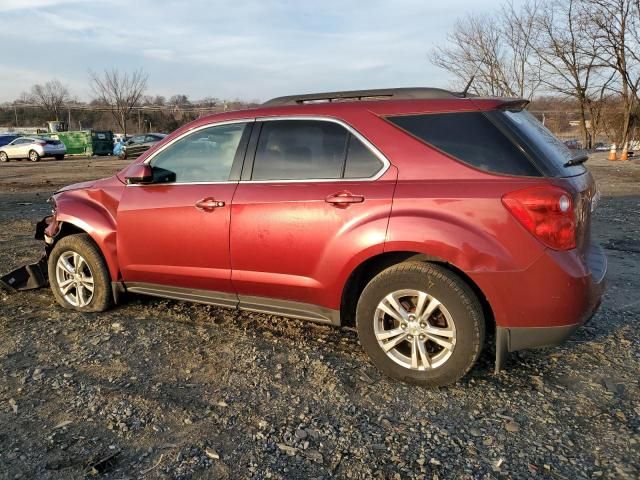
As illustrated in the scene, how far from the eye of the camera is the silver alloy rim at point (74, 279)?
4.58m

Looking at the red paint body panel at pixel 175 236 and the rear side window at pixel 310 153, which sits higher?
the rear side window at pixel 310 153

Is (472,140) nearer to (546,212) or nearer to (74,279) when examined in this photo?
(546,212)

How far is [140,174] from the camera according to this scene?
13.6 ft

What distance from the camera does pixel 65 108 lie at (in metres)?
80.6

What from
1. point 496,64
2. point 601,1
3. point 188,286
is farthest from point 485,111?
point 601,1

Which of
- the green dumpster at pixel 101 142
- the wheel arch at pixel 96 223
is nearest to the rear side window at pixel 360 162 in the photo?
the wheel arch at pixel 96 223

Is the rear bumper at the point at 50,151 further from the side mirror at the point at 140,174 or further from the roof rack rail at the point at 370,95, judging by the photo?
the roof rack rail at the point at 370,95

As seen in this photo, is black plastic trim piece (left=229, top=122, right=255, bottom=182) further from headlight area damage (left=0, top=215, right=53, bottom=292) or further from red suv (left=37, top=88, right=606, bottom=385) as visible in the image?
headlight area damage (left=0, top=215, right=53, bottom=292)

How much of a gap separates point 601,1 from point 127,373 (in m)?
33.4

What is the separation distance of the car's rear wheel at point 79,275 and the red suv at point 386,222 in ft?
1.34

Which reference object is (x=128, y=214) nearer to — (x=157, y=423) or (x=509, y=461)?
(x=157, y=423)

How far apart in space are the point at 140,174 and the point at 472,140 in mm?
2542

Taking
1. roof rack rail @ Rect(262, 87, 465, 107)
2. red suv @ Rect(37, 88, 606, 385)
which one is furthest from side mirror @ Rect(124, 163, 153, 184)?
roof rack rail @ Rect(262, 87, 465, 107)

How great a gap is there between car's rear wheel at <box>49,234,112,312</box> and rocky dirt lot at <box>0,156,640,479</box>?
16cm
